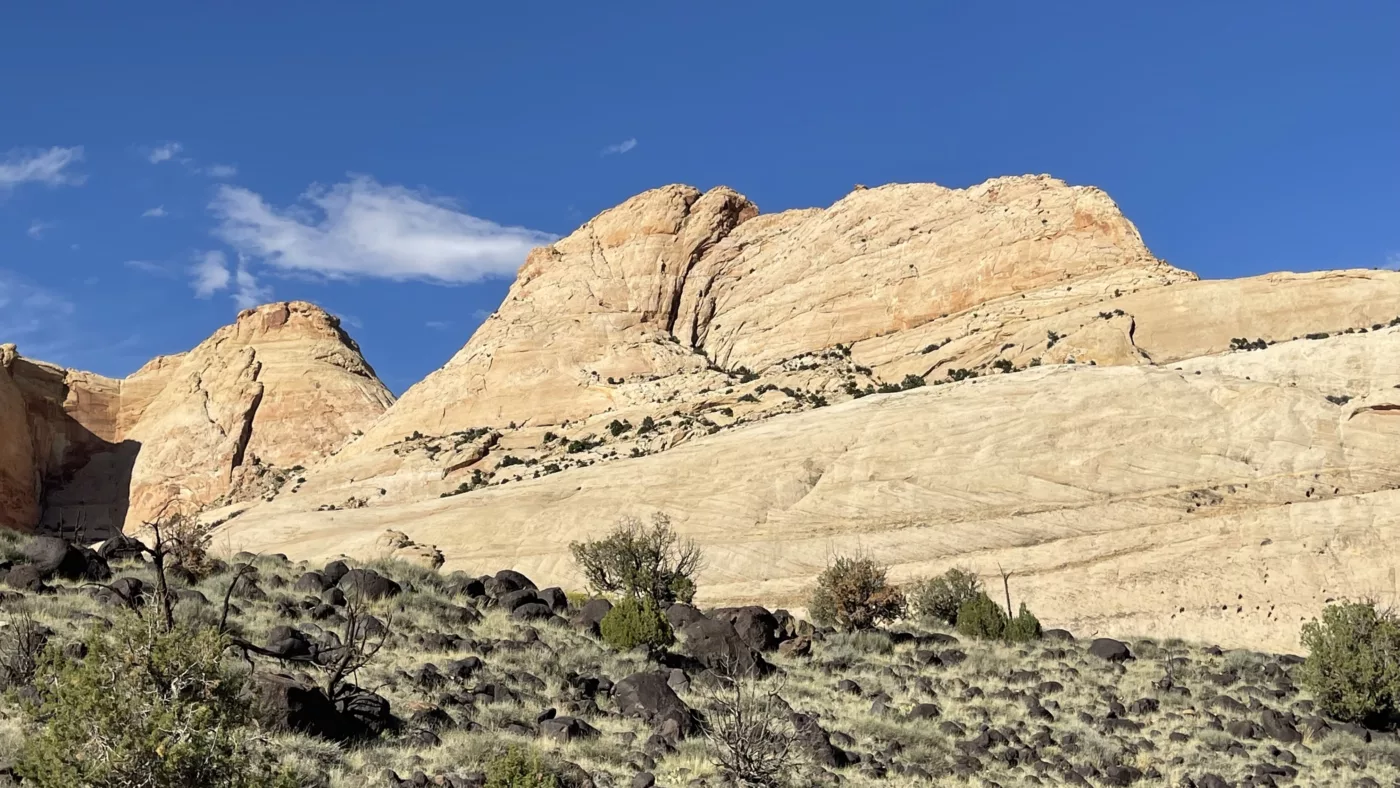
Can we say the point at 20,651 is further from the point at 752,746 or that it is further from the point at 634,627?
the point at 634,627

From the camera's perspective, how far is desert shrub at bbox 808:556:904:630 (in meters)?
27.5

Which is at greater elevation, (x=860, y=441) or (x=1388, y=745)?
(x=860, y=441)

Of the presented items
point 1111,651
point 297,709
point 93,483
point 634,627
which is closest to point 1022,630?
point 1111,651

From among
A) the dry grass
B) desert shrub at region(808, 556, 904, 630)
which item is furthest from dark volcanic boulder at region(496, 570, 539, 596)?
desert shrub at region(808, 556, 904, 630)

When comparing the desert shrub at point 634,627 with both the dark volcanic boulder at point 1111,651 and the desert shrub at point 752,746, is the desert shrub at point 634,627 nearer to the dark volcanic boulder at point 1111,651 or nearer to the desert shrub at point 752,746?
the desert shrub at point 752,746

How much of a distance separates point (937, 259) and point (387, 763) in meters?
67.3

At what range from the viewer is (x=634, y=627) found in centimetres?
2027

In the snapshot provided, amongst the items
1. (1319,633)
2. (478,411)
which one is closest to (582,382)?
(478,411)

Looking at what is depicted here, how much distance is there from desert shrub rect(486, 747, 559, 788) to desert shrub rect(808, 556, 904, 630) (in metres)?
17.4

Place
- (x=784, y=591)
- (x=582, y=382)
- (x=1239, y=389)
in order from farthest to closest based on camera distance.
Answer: (x=582, y=382), (x=1239, y=389), (x=784, y=591)

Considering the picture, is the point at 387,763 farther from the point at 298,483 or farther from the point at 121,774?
the point at 298,483

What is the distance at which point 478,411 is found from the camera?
263ft

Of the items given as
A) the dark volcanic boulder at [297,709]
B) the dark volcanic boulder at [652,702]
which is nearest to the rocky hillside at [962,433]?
the dark volcanic boulder at [652,702]

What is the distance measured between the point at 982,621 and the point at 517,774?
19.1 metres
